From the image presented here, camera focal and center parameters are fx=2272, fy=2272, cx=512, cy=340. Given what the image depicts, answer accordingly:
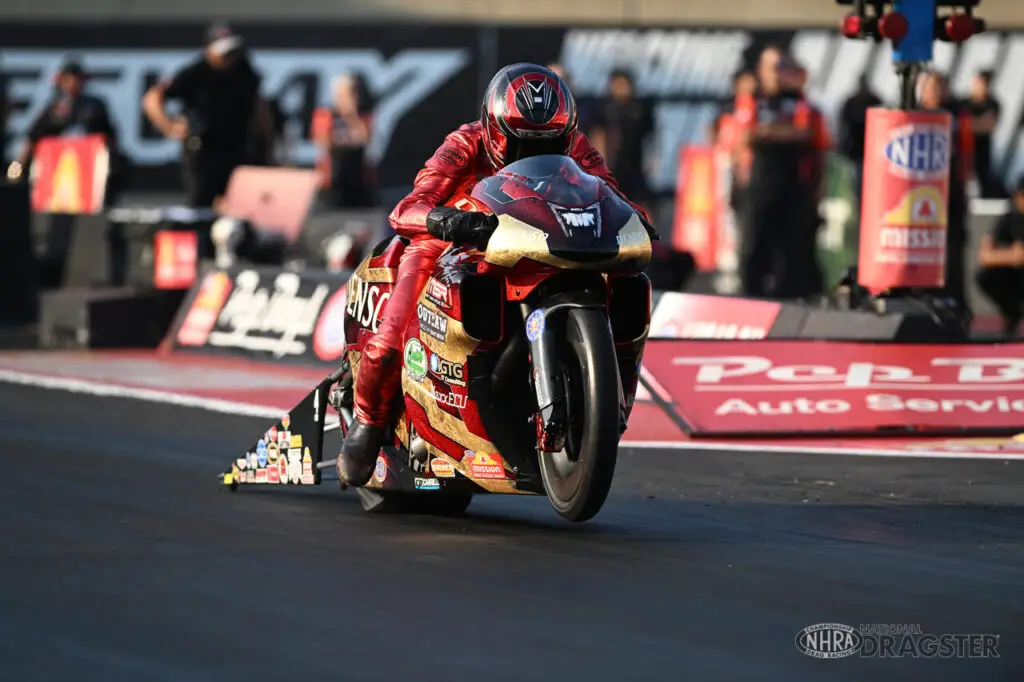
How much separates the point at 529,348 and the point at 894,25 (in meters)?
6.33

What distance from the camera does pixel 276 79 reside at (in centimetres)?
2831

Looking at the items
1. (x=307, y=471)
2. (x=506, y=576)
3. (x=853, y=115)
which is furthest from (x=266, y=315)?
(x=506, y=576)

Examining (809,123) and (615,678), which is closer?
(615,678)

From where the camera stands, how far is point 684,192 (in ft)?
82.2

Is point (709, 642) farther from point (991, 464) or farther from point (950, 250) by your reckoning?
point (950, 250)

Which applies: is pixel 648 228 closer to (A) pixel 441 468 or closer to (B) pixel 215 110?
(A) pixel 441 468

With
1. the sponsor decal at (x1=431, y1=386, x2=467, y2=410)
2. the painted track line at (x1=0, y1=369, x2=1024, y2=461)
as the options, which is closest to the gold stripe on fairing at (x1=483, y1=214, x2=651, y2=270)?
the sponsor decal at (x1=431, y1=386, x2=467, y2=410)

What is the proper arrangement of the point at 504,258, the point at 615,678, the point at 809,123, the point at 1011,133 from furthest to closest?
the point at 1011,133 → the point at 809,123 → the point at 504,258 → the point at 615,678

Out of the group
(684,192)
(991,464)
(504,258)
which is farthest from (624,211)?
(684,192)

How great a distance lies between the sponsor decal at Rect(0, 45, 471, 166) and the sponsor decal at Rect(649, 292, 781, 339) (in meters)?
14.4

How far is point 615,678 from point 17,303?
1505cm

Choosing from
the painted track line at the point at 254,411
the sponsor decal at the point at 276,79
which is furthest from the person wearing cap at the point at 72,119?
the painted track line at the point at 254,411

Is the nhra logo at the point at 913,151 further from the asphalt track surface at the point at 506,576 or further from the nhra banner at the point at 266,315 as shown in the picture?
the nhra banner at the point at 266,315

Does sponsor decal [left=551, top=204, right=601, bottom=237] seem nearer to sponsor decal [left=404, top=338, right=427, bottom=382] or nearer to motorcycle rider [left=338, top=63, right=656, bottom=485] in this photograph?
motorcycle rider [left=338, top=63, right=656, bottom=485]
